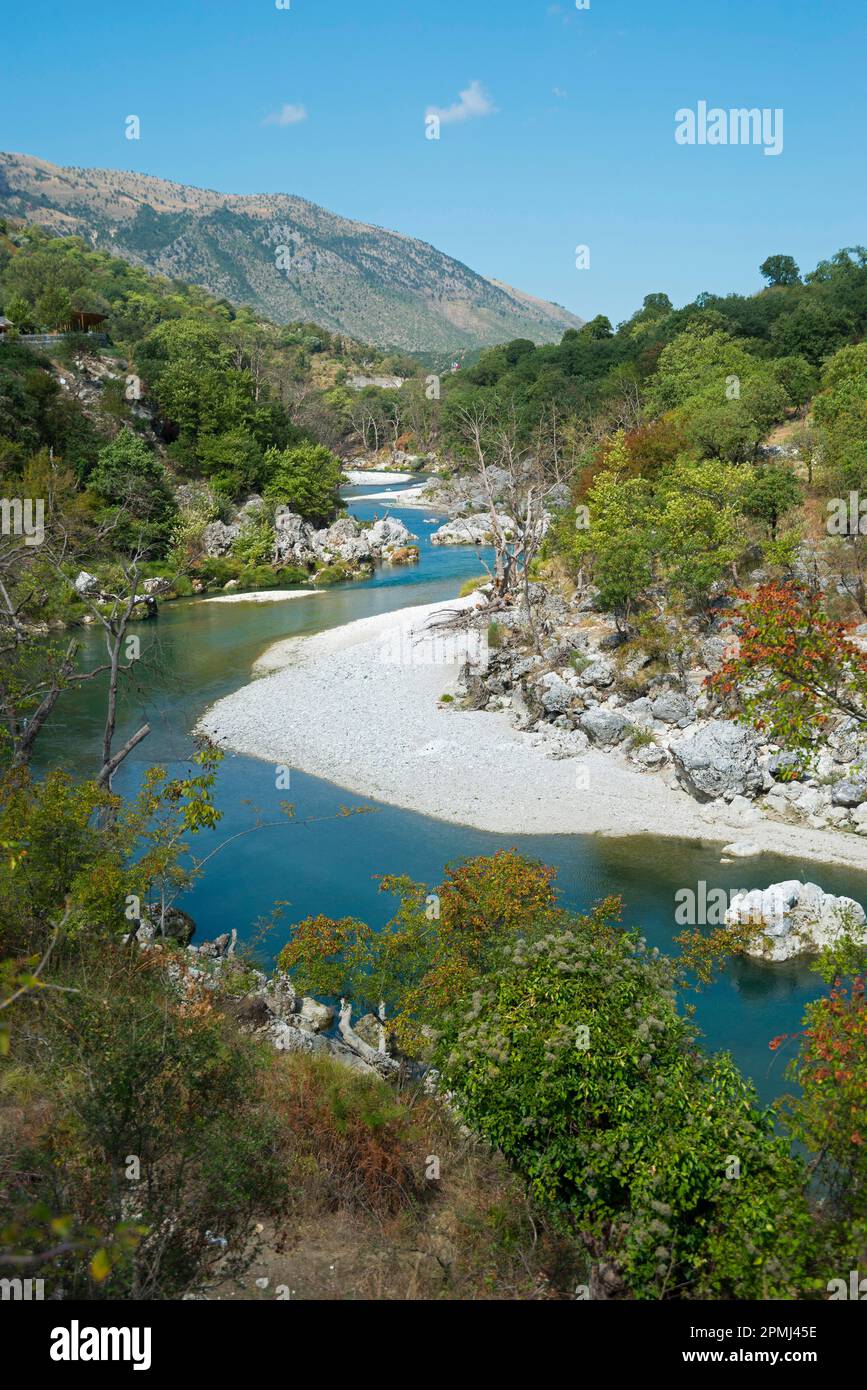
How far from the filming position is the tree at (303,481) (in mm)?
59906

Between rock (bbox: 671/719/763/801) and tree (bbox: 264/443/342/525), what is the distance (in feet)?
139

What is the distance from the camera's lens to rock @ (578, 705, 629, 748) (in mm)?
26547

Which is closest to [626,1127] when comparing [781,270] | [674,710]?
[674,710]

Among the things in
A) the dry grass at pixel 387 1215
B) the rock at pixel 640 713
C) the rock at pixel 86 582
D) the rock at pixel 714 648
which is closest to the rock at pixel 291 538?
the rock at pixel 86 582

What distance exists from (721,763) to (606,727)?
14.4ft

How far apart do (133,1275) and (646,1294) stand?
13.2 feet

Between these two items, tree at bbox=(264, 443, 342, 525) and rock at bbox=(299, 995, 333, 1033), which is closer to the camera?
rock at bbox=(299, 995, 333, 1033)

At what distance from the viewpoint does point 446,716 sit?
29922 millimetres

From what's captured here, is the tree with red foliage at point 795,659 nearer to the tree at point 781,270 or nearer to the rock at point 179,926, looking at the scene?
the rock at point 179,926

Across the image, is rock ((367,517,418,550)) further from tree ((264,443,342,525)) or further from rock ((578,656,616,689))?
rock ((578,656,616,689))

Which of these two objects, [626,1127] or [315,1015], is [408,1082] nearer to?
[315,1015]

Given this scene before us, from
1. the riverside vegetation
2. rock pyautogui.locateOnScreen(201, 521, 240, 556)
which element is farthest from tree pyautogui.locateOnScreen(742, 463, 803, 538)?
rock pyautogui.locateOnScreen(201, 521, 240, 556)

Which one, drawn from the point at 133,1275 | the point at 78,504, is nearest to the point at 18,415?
the point at 78,504

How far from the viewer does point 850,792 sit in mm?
21594
